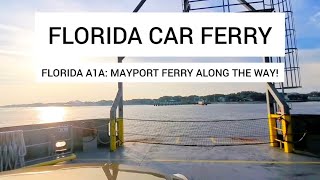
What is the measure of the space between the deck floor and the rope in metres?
1.93

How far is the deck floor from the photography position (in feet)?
22.8

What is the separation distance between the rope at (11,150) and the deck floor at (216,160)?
193 centimetres

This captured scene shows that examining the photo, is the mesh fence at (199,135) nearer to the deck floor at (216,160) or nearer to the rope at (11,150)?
the deck floor at (216,160)

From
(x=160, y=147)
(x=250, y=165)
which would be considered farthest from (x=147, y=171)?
(x=160, y=147)

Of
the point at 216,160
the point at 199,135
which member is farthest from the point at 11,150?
the point at 199,135

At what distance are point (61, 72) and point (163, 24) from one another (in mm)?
4899

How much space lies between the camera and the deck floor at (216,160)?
6.95 meters

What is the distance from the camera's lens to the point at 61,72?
1225cm

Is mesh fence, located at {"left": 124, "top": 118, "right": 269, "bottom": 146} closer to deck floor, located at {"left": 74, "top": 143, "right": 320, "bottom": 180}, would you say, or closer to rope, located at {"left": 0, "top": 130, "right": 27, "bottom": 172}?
deck floor, located at {"left": 74, "top": 143, "right": 320, "bottom": 180}

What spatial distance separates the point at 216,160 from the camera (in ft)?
28.1

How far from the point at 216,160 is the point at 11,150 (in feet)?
18.7

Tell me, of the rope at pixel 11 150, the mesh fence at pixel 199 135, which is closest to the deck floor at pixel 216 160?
the mesh fence at pixel 199 135

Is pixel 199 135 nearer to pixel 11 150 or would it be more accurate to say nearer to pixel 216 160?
pixel 216 160

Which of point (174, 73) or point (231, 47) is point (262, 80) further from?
point (174, 73)
